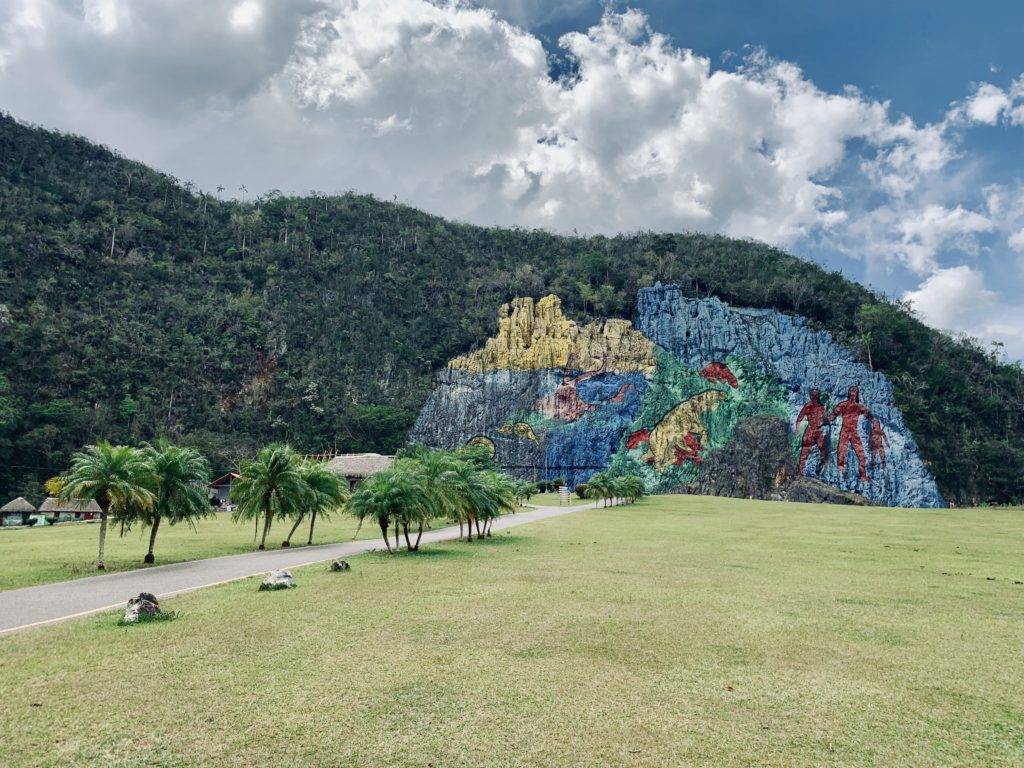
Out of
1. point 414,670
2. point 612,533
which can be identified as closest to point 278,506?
point 612,533

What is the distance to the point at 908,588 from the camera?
17.1 metres

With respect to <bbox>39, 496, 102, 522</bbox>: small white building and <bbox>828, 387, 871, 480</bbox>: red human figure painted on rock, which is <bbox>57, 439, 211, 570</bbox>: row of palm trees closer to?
<bbox>39, 496, 102, 522</bbox>: small white building

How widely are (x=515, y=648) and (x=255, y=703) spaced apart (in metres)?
4.48

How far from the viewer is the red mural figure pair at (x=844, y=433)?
81.6 metres

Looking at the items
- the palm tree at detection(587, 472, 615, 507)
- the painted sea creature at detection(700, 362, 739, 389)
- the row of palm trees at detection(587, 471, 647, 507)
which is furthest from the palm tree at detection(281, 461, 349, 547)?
the painted sea creature at detection(700, 362, 739, 389)

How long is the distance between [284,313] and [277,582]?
96134 millimetres

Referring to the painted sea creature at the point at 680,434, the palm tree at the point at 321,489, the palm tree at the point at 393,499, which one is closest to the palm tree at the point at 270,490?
the palm tree at the point at 321,489

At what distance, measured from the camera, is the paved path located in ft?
46.1

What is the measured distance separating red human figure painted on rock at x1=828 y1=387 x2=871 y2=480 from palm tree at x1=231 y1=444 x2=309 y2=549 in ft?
255

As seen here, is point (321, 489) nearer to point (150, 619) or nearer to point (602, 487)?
point (150, 619)

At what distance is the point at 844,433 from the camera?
273ft

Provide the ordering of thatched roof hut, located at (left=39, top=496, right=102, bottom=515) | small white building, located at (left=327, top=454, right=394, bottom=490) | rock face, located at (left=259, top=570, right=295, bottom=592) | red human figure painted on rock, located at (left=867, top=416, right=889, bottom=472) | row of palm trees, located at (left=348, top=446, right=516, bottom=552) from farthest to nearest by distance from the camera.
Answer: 1. red human figure painted on rock, located at (left=867, top=416, right=889, bottom=472)
2. small white building, located at (left=327, top=454, right=394, bottom=490)
3. thatched roof hut, located at (left=39, top=496, right=102, bottom=515)
4. row of palm trees, located at (left=348, top=446, right=516, bottom=552)
5. rock face, located at (left=259, top=570, right=295, bottom=592)

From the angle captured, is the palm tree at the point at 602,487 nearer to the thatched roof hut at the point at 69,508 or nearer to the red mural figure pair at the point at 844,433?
the red mural figure pair at the point at 844,433

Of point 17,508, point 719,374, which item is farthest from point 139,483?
point 719,374
